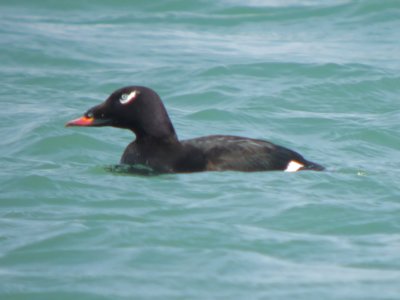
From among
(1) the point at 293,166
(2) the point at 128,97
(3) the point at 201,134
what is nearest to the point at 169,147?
(2) the point at 128,97

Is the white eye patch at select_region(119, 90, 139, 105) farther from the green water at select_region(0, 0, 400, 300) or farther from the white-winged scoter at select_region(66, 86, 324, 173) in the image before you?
the green water at select_region(0, 0, 400, 300)

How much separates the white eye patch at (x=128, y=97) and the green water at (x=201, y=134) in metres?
0.59

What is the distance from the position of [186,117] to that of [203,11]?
5.29 m

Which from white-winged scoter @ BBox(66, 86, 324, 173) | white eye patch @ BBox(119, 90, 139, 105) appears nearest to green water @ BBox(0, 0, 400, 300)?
white-winged scoter @ BBox(66, 86, 324, 173)

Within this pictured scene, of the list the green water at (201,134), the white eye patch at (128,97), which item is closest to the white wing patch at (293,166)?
the green water at (201,134)

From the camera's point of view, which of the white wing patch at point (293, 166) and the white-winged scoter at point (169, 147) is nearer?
the white-winged scoter at point (169, 147)

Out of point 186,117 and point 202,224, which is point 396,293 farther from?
point 186,117

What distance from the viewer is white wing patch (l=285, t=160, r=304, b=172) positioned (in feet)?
30.8

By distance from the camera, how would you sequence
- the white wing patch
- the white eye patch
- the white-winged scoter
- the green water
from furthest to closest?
the white eye patch < the white wing patch < the white-winged scoter < the green water

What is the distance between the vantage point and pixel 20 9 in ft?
58.8

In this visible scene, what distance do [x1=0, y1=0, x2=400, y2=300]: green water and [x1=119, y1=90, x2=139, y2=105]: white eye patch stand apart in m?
0.59

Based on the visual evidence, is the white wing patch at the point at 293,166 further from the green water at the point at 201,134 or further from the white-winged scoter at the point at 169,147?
the green water at the point at 201,134

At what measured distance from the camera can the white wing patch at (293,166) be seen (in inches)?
369

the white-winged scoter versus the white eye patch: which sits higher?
the white eye patch
